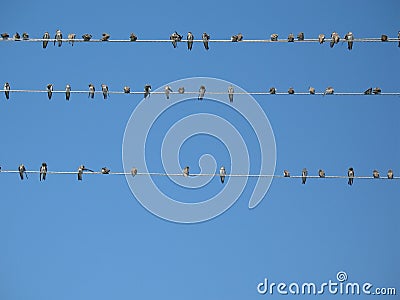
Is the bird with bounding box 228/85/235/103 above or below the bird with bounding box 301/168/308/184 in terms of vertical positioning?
above

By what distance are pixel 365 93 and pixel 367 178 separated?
1.64 m

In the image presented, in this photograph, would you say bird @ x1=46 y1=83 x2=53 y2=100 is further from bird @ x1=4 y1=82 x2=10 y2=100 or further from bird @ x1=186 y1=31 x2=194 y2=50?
bird @ x1=186 y1=31 x2=194 y2=50

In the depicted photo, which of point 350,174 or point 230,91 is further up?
point 230,91

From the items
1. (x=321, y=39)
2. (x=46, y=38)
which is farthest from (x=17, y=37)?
(x=321, y=39)

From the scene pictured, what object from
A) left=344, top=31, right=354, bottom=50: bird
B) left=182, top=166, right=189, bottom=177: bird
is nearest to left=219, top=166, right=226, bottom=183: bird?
left=182, top=166, right=189, bottom=177: bird

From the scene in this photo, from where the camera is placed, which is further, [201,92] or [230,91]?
[230,91]

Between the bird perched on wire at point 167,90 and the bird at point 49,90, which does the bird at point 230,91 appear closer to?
the bird perched on wire at point 167,90

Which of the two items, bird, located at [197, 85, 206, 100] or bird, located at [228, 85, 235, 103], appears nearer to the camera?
bird, located at [197, 85, 206, 100]

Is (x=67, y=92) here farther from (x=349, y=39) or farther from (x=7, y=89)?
(x=349, y=39)

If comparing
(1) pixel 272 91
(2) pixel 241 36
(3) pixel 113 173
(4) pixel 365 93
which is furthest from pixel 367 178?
(3) pixel 113 173

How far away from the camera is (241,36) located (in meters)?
16.0

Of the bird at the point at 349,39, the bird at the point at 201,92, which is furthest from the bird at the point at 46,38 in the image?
the bird at the point at 349,39

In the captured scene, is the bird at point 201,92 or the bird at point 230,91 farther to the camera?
the bird at point 230,91

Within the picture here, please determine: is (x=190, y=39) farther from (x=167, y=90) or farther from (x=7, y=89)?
(x=7, y=89)
